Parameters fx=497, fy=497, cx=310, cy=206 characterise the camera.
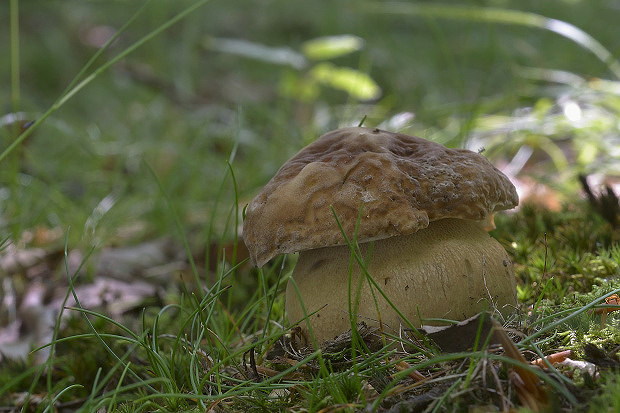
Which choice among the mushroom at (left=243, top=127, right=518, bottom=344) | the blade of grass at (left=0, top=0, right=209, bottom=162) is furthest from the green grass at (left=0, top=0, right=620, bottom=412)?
the mushroom at (left=243, top=127, right=518, bottom=344)

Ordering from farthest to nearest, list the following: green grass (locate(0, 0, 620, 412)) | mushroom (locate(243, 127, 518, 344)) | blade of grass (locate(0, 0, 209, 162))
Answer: blade of grass (locate(0, 0, 209, 162)) < mushroom (locate(243, 127, 518, 344)) < green grass (locate(0, 0, 620, 412))

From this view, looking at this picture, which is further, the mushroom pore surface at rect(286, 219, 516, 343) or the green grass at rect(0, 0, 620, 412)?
the mushroom pore surface at rect(286, 219, 516, 343)

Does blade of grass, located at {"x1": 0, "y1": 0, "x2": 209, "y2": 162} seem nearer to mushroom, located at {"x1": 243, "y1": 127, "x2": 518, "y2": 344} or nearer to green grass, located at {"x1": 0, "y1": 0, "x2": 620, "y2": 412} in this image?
green grass, located at {"x1": 0, "y1": 0, "x2": 620, "y2": 412}

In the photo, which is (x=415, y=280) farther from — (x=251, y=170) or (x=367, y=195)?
(x=251, y=170)

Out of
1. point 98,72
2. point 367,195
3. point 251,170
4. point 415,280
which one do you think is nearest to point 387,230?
point 367,195

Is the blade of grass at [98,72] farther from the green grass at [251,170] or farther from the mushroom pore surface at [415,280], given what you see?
the mushroom pore surface at [415,280]

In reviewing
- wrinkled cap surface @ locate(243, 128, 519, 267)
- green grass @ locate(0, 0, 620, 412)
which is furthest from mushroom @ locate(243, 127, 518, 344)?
green grass @ locate(0, 0, 620, 412)

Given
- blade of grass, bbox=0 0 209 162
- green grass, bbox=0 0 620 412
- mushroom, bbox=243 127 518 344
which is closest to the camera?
green grass, bbox=0 0 620 412

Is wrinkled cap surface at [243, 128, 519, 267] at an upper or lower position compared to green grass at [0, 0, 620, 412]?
upper
